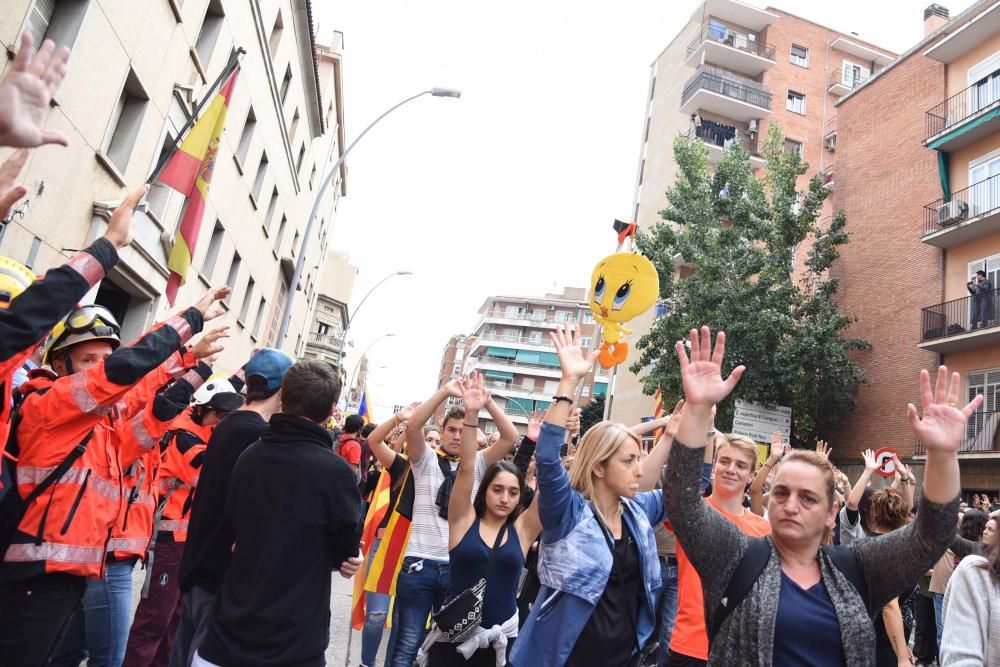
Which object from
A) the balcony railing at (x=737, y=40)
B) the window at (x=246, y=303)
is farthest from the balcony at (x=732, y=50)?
the window at (x=246, y=303)

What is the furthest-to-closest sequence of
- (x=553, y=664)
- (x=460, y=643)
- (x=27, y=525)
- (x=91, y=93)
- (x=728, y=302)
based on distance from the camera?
(x=728, y=302) < (x=91, y=93) < (x=460, y=643) < (x=553, y=664) < (x=27, y=525)

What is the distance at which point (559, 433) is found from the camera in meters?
3.23

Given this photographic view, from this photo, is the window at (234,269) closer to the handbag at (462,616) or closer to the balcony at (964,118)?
the handbag at (462,616)

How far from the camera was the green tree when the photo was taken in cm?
2148

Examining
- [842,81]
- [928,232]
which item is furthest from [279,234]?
[842,81]

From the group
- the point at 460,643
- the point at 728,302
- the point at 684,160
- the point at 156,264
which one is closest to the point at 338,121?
the point at 684,160

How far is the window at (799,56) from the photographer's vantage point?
35875 millimetres

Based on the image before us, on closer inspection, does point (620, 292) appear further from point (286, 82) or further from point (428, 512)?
point (286, 82)

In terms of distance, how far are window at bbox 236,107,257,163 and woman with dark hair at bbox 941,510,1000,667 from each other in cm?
1728

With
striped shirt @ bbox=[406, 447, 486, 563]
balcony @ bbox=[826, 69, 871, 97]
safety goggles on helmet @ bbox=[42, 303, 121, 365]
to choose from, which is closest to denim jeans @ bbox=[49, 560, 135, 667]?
safety goggles on helmet @ bbox=[42, 303, 121, 365]

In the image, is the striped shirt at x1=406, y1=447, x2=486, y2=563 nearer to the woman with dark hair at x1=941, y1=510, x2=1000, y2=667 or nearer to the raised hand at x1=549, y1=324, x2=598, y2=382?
the raised hand at x1=549, y1=324, x2=598, y2=382

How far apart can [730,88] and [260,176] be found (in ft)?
77.8

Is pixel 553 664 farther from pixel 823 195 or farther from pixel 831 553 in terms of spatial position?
pixel 823 195

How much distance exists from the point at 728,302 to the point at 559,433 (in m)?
19.8
